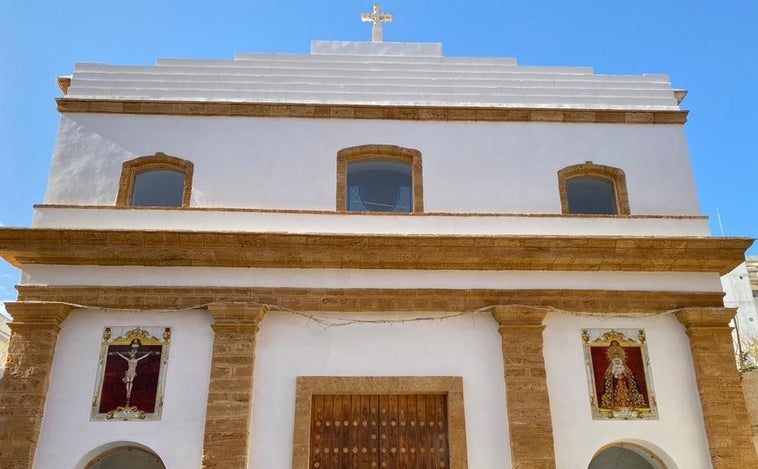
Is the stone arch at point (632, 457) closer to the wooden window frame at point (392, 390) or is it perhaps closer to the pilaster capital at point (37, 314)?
the wooden window frame at point (392, 390)

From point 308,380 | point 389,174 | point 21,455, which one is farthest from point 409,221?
point 21,455

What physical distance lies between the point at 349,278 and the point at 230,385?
2.18m

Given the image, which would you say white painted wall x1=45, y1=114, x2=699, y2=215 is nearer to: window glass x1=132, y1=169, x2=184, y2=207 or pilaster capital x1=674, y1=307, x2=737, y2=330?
window glass x1=132, y1=169, x2=184, y2=207

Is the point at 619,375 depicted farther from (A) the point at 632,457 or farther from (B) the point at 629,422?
(A) the point at 632,457

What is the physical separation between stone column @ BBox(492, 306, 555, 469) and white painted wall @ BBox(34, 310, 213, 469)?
4037mm

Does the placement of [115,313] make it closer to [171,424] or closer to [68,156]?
[171,424]

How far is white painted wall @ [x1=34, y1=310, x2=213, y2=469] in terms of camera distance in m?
9.41

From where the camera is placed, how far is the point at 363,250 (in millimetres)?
10320

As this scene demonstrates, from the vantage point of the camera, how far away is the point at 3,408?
31.1 ft

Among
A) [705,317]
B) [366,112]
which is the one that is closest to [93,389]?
[366,112]

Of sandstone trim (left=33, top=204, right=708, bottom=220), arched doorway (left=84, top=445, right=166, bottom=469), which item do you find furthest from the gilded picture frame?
arched doorway (left=84, top=445, right=166, bottom=469)

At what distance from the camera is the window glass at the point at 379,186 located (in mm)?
11391

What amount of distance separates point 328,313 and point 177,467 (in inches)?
109

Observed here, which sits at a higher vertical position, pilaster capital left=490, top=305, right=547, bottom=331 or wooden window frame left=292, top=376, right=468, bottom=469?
pilaster capital left=490, top=305, right=547, bottom=331
